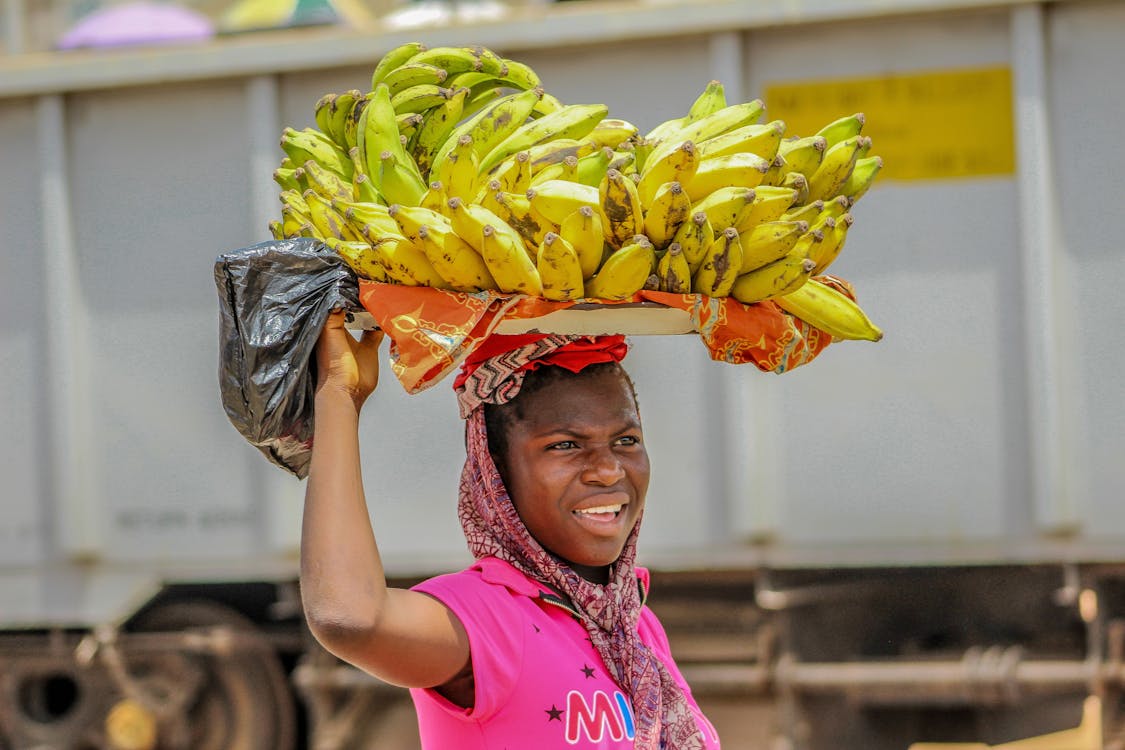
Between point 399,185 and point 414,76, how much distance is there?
29 centimetres

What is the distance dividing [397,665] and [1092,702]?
12.6ft

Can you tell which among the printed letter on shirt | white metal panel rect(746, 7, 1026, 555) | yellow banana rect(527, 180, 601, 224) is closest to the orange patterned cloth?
yellow banana rect(527, 180, 601, 224)

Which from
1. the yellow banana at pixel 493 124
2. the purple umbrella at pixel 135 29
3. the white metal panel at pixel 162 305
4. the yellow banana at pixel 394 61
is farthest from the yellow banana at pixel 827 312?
the purple umbrella at pixel 135 29

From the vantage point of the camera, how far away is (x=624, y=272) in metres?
2.12

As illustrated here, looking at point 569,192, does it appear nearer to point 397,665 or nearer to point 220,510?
point 397,665

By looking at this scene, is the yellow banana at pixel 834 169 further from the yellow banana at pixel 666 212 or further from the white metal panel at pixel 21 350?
the white metal panel at pixel 21 350

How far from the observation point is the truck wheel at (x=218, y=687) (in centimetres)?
598

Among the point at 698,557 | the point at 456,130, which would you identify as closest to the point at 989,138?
the point at 698,557

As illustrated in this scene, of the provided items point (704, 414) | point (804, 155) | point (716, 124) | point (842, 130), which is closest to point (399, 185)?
point (716, 124)

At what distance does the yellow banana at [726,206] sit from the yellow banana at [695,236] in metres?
0.01

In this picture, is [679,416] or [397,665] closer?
[397,665]

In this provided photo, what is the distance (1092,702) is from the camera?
17.4 ft

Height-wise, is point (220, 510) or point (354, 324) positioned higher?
point (354, 324)

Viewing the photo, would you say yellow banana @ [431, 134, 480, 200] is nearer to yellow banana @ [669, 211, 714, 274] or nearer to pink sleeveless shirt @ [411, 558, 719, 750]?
yellow banana @ [669, 211, 714, 274]
